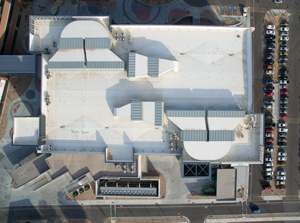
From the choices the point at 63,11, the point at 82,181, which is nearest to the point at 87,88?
the point at 82,181

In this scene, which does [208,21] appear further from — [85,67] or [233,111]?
[85,67]

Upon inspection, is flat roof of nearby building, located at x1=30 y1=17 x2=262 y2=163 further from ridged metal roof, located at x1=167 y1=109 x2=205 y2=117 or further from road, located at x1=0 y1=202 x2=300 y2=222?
road, located at x1=0 y1=202 x2=300 y2=222

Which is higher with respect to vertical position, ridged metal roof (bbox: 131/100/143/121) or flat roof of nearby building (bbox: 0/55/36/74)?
flat roof of nearby building (bbox: 0/55/36/74)

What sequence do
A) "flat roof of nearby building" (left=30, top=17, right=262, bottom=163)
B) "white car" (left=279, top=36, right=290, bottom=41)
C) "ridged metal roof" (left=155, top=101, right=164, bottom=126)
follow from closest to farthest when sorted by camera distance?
"ridged metal roof" (left=155, top=101, right=164, bottom=126) → "flat roof of nearby building" (left=30, top=17, right=262, bottom=163) → "white car" (left=279, top=36, right=290, bottom=41)

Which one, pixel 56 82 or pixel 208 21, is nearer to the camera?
pixel 56 82

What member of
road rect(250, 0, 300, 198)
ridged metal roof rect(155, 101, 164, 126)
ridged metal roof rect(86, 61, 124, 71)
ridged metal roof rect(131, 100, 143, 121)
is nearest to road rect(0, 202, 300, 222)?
road rect(250, 0, 300, 198)

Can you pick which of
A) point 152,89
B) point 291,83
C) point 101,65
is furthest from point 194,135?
point 291,83
